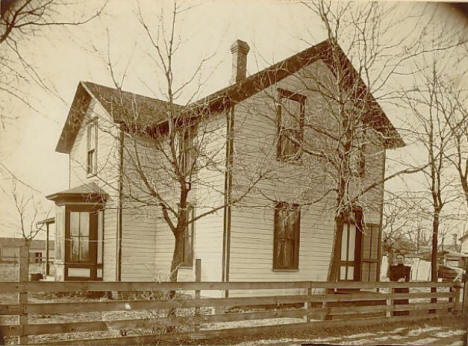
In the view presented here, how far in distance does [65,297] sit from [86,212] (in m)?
2.81

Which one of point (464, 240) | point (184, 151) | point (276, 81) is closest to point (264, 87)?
point (276, 81)

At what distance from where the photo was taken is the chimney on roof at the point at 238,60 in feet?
35.6

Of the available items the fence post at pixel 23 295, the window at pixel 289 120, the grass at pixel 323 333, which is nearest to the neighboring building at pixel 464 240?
the grass at pixel 323 333

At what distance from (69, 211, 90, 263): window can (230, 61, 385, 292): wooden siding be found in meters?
5.67

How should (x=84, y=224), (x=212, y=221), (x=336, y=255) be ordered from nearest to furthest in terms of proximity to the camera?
(x=336, y=255) → (x=212, y=221) → (x=84, y=224)

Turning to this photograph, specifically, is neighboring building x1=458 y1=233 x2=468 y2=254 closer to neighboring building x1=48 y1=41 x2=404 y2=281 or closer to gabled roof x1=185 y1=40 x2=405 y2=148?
neighboring building x1=48 y1=41 x2=404 y2=281

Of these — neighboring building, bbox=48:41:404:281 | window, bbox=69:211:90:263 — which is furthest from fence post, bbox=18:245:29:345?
window, bbox=69:211:90:263

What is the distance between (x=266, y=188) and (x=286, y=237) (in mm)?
1764

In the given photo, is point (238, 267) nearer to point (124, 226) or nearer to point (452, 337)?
point (124, 226)

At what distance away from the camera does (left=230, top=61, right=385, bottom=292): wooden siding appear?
970 cm

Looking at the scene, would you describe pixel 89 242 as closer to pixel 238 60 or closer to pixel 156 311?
pixel 156 311

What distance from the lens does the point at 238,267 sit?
976cm

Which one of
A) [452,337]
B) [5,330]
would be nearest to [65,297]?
[5,330]

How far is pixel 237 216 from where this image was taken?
9.82 metres
